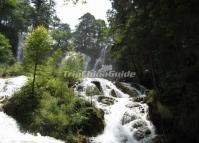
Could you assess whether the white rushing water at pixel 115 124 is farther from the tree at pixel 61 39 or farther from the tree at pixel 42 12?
the tree at pixel 61 39

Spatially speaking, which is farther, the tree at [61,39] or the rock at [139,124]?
the tree at [61,39]

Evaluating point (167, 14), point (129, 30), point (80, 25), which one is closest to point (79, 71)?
point (129, 30)

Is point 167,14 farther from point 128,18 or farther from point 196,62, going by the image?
point 128,18

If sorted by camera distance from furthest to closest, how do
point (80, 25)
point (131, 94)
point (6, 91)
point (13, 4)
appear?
point (80, 25)
point (13, 4)
point (131, 94)
point (6, 91)

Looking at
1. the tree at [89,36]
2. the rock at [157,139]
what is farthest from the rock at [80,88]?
the tree at [89,36]

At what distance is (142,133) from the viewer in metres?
20.3

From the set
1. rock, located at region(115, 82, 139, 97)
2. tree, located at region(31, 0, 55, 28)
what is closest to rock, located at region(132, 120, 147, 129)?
rock, located at region(115, 82, 139, 97)

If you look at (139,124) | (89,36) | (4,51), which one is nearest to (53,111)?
(139,124)

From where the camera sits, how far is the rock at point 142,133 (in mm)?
20109

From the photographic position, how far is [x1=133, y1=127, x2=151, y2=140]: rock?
66.0ft

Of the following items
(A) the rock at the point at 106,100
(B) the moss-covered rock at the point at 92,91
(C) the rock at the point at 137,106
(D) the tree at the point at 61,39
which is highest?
(D) the tree at the point at 61,39

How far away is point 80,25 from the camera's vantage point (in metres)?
70.8

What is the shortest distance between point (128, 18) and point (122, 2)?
3.69m

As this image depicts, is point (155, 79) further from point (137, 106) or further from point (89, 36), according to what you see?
point (89, 36)
